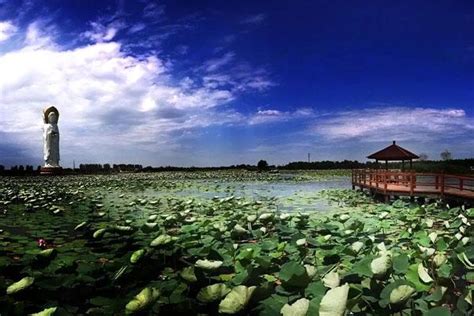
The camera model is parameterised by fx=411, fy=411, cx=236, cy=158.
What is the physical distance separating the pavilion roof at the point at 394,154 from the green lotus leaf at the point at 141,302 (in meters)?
18.4

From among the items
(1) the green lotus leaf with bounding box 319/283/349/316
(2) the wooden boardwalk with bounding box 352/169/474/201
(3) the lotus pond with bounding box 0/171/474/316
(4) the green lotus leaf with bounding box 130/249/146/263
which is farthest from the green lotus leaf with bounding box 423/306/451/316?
(2) the wooden boardwalk with bounding box 352/169/474/201

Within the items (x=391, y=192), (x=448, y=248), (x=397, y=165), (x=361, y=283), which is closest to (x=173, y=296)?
(x=361, y=283)

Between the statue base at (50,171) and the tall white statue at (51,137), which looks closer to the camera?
the tall white statue at (51,137)

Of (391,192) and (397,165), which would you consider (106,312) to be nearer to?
(391,192)

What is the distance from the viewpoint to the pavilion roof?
1886 cm

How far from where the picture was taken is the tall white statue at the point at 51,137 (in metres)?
29.0

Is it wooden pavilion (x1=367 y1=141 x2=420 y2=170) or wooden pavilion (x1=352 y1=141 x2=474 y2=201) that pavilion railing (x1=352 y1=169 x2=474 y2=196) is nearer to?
wooden pavilion (x1=352 y1=141 x2=474 y2=201)

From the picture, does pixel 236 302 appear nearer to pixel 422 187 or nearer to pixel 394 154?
pixel 422 187

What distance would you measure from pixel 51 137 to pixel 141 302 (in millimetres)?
29686

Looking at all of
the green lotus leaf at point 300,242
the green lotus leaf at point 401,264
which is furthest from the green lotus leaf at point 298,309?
the green lotus leaf at point 300,242

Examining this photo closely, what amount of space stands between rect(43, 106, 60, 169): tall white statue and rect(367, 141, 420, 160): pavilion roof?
21.7 metres

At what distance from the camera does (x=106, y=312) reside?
255cm

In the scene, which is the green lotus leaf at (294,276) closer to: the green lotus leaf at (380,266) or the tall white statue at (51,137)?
the green lotus leaf at (380,266)

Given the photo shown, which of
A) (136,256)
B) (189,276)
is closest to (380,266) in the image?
(189,276)
